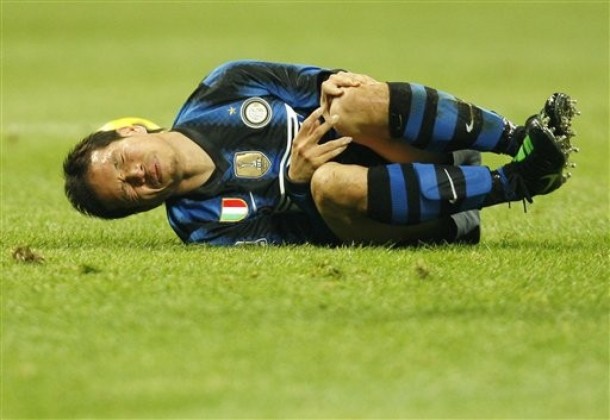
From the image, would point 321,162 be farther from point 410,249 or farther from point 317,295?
point 317,295

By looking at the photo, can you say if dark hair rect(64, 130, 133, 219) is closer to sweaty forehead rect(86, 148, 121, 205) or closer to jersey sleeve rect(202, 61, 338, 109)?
sweaty forehead rect(86, 148, 121, 205)

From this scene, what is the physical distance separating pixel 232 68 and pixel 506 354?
2657 millimetres

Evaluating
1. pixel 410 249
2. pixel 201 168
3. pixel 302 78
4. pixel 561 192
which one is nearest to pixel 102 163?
pixel 201 168

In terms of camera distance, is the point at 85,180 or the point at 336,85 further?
the point at 85,180

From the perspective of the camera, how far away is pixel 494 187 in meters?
6.38

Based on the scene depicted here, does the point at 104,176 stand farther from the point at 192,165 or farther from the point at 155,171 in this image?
the point at 192,165

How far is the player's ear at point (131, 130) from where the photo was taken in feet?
22.5

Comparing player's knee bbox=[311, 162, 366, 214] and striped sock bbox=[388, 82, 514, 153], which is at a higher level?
striped sock bbox=[388, 82, 514, 153]

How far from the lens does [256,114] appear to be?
22.5 ft

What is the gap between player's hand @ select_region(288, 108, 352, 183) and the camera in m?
6.47

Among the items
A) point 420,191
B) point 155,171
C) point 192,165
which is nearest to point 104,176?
point 155,171

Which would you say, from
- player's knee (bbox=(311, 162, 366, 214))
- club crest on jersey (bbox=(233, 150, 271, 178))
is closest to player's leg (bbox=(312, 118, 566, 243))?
player's knee (bbox=(311, 162, 366, 214))

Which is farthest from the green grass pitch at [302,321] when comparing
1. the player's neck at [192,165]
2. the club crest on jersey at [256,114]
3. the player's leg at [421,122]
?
the club crest on jersey at [256,114]

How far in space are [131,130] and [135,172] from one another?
382mm
